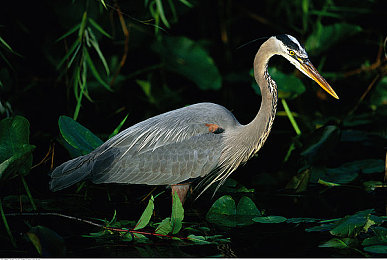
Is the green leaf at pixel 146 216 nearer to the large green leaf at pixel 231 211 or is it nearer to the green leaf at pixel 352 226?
the large green leaf at pixel 231 211

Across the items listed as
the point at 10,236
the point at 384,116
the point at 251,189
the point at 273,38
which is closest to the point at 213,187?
the point at 251,189

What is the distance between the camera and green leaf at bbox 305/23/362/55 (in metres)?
6.05

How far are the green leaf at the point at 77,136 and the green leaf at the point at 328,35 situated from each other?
9.53 ft

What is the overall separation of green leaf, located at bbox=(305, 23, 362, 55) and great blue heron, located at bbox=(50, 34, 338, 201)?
224 cm

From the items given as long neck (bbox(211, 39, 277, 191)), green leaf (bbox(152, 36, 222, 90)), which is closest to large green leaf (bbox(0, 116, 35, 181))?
long neck (bbox(211, 39, 277, 191))

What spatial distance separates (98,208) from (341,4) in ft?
14.5

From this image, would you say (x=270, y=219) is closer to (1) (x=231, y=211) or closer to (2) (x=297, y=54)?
(1) (x=231, y=211)

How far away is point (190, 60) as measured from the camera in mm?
6316

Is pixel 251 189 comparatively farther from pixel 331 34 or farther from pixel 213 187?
pixel 331 34

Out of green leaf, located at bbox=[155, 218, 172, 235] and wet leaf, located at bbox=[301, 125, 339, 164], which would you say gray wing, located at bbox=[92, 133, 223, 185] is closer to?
green leaf, located at bbox=[155, 218, 172, 235]

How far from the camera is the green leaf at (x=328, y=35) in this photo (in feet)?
19.8

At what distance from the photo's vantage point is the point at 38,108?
632cm

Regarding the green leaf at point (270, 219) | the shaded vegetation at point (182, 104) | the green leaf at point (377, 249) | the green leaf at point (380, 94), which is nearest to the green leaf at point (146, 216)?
the shaded vegetation at point (182, 104)

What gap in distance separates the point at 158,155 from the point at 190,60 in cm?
241
